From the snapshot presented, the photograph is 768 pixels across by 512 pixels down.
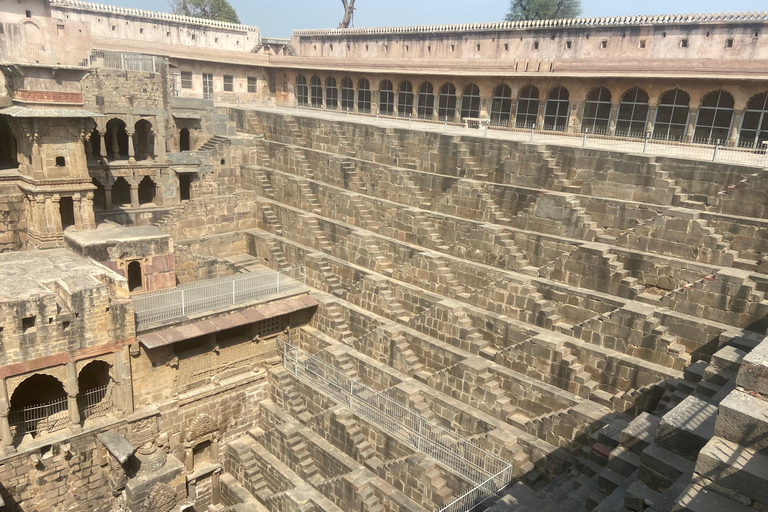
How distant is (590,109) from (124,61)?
21.0 metres

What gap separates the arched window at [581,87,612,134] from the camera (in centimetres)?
2434

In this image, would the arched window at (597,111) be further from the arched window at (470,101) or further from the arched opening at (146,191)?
the arched opening at (146,191)

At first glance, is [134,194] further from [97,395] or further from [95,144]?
[97,395]

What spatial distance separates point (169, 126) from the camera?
26469 millimetres

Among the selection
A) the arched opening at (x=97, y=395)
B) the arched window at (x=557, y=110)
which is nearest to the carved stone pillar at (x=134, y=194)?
the arched opening at (x=97, y=395)

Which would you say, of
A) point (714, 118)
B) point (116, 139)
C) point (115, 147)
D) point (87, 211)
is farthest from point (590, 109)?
point (115, 147)

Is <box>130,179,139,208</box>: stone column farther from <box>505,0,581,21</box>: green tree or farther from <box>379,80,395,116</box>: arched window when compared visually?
<box>505,0,581,21</box>: green tree

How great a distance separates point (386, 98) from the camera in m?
33.1

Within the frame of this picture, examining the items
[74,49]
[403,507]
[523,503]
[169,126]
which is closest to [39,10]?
[74,49]

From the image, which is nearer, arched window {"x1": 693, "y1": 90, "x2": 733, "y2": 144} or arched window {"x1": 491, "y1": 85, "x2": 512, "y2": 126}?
arched window {"x1": 693, "y1": 90, "x2": 733, "y2": 144}

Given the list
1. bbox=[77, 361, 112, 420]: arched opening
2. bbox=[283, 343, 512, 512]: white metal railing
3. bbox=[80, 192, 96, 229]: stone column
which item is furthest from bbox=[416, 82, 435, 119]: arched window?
bbox=[77, 361, 112, 420]: arched opening

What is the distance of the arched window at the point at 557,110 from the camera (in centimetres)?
2558

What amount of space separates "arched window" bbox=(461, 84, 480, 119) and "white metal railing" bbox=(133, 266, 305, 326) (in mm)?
13351

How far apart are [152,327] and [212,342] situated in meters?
2.37
